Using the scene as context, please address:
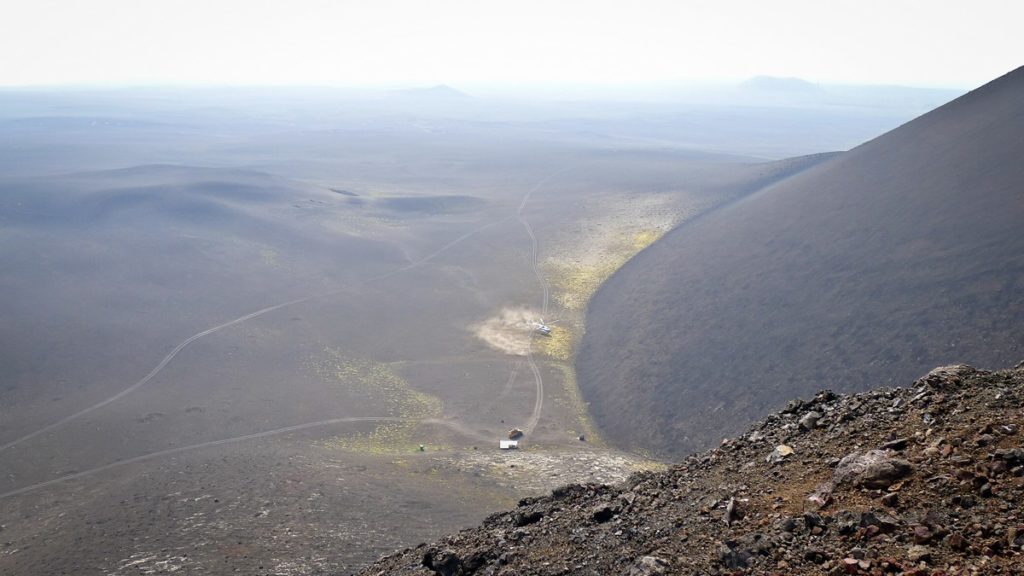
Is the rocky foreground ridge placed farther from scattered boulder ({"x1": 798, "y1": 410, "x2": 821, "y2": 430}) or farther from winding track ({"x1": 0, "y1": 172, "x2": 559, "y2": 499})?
winding track ({"x1": 0, "y1": 172, "x2": 559, "y2": 499})

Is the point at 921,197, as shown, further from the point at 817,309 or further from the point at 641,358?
the point at 641,358

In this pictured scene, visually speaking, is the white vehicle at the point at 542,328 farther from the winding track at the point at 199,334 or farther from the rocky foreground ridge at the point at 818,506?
the rocky foreground ridge at the point at 818,506

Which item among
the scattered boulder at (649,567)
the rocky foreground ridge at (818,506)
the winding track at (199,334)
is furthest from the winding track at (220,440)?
the scattered boulder at (649,567)

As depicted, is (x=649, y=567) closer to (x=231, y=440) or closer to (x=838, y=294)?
(x=231, y=440)

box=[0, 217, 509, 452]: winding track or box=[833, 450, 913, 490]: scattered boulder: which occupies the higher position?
box=[833, 450, 913, 490]: scattered boulder

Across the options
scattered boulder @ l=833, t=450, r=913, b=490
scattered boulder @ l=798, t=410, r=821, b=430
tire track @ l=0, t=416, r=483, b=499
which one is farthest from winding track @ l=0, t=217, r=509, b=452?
scattered boulder @ l=833, t=450, r=913, b=490

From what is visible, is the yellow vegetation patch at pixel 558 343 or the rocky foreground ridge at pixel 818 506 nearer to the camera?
the rocky foreground ridge at pixel 818 506
